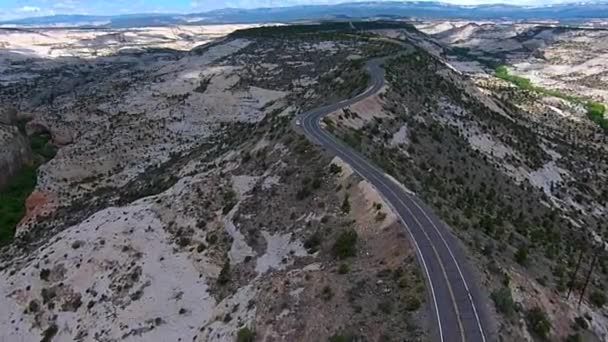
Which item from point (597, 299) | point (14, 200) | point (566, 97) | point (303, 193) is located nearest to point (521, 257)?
point (597, 299)

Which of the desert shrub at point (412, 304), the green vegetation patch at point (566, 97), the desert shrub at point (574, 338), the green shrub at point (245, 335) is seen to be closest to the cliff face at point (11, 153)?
the green shrub at point (245, 335)

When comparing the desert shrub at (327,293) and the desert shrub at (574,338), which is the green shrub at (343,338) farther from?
the desert shrub at (574,338)

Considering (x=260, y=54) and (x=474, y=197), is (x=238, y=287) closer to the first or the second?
(x=474, y=197)

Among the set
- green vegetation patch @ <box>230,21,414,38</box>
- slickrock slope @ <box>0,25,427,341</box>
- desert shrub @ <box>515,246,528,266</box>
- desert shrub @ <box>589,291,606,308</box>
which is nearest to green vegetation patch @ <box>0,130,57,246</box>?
slickrock slope @ <box>0,25,427,341</box>

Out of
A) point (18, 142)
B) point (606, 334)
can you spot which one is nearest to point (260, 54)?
point (18, 142)

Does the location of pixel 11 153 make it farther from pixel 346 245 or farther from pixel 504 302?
pixel 504 302

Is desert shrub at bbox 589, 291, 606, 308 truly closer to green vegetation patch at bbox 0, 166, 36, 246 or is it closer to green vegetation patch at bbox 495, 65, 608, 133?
green vegetation patch at bbox 0, 166, 36, 246

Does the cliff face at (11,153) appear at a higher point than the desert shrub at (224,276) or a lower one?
lower
